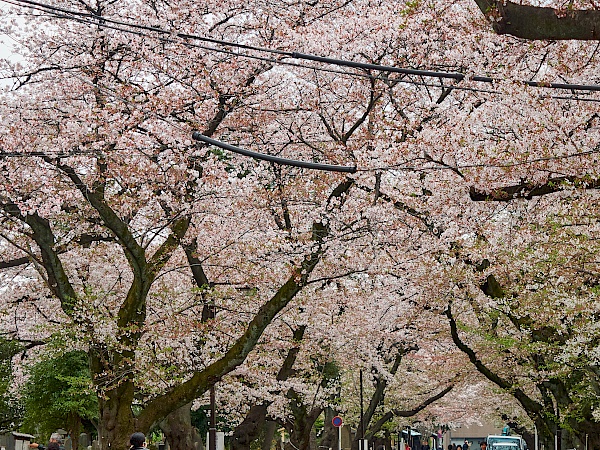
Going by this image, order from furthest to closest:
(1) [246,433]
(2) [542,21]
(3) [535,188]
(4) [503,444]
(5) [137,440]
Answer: (4) [503,444], (1) [246,433], (3) [535,188], (5) [137,440], (2) [542,21]

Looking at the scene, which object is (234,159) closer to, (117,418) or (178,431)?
(117,418)

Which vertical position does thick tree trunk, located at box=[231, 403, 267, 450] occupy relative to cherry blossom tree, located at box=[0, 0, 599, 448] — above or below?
below

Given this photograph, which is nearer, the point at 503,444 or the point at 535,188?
the point at 535,188

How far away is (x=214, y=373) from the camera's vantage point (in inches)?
644

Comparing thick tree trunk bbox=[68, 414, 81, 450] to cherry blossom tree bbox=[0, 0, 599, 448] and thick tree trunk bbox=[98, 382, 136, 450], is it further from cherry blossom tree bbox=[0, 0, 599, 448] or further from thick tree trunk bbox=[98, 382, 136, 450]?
thick tree trunk bbox=[98, 382, 136, 450]

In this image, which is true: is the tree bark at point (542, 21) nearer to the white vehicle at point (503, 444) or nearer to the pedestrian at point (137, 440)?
the pedestrian at point (137, 440)

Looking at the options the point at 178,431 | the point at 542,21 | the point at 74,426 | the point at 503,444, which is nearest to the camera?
the point at 542,21

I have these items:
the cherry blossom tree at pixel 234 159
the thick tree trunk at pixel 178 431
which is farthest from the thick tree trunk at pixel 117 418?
the thick tree trunk at pixel 178 431

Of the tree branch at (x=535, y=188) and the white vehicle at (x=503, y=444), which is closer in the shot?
the tree branch at (x=535, y=188)

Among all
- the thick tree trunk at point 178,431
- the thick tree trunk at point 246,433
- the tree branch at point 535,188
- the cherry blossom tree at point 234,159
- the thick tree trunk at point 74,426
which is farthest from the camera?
the thick tree trunk at point 74,426

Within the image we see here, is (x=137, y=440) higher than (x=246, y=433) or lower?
lower

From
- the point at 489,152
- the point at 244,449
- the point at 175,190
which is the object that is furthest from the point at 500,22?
the point at 244,449

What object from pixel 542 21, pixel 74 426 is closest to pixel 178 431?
pixel 74 426

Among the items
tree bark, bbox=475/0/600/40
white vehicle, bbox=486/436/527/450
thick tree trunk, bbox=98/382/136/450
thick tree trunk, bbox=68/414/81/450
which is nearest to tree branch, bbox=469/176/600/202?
tree bark, bbox=475/0/600/40
